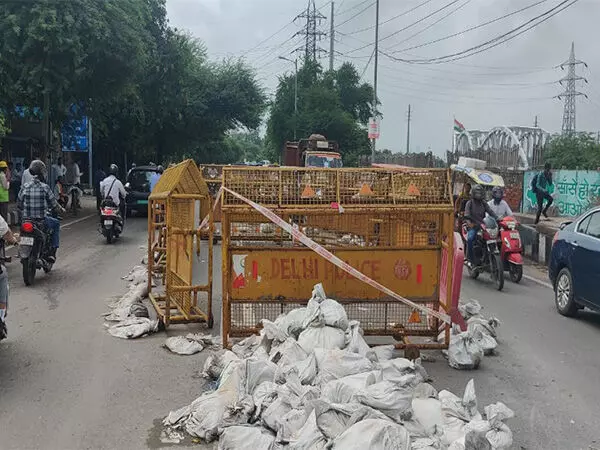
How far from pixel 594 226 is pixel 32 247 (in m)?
7.99

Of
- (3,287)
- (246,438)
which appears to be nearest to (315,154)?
(3,287)

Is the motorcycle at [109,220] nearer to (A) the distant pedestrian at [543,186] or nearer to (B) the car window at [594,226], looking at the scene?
(B) the car window at [594,226]

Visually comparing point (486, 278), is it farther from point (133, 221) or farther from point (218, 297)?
point (133, 221)

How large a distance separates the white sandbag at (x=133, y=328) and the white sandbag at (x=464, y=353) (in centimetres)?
328

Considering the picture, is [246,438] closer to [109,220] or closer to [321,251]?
[321,251]

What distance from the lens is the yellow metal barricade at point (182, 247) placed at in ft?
24.7

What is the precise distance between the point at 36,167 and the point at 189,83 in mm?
25839

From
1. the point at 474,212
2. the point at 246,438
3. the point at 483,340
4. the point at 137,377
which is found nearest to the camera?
the point at 246,438

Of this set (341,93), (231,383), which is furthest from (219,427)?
(341,93)

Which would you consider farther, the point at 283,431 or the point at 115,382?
the point at 115,382

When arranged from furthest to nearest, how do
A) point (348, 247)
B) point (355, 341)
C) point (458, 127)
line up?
point (458, 127) < point (348, 247) < point (355, 341)

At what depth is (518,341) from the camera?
7.57m

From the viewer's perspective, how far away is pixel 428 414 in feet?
14.7

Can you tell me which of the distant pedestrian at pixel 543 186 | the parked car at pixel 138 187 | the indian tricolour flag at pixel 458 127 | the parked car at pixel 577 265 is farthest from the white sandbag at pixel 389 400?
the indian tricolour flag at pixel 458 127
